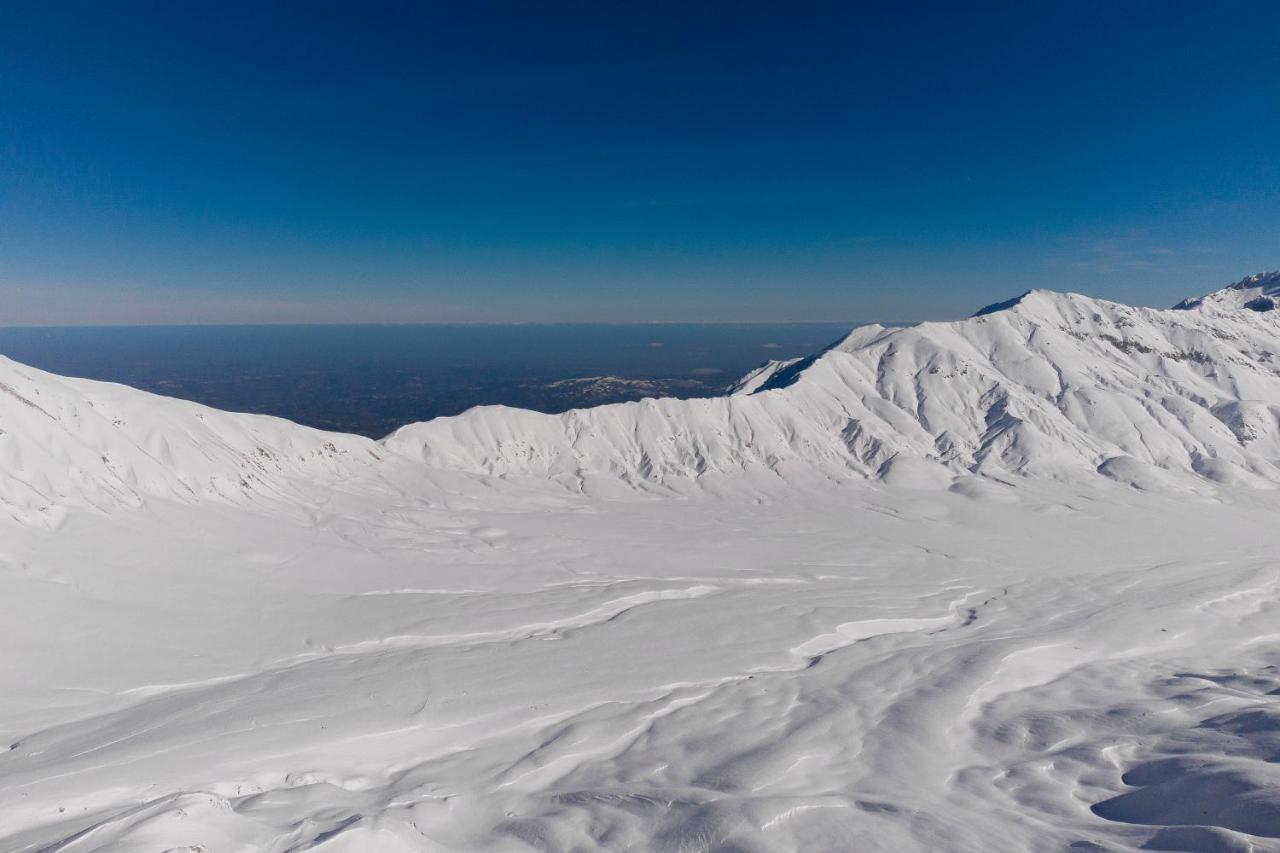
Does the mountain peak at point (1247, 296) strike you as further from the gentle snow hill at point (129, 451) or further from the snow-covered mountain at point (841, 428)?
the gentle snow hill at point (129, 451)

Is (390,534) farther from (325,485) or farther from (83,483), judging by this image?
(83,483)

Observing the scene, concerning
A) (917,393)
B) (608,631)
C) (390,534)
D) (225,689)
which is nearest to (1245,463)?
(917,393)

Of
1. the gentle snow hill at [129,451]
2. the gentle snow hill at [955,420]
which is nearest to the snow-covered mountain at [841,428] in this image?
the gentle snow hill at [129,451]

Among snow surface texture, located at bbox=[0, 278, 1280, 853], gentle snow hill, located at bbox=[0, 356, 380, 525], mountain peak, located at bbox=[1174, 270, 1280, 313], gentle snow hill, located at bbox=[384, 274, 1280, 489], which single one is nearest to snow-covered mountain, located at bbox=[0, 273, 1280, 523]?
gentle snow hill, located at bbox=[0, 356, 380, 525]

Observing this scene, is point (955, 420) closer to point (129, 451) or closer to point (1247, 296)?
point (129, 451)

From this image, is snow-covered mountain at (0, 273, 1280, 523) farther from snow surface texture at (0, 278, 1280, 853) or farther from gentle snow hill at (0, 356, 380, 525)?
snow surface texture at (0, 278, 1280, 853)
